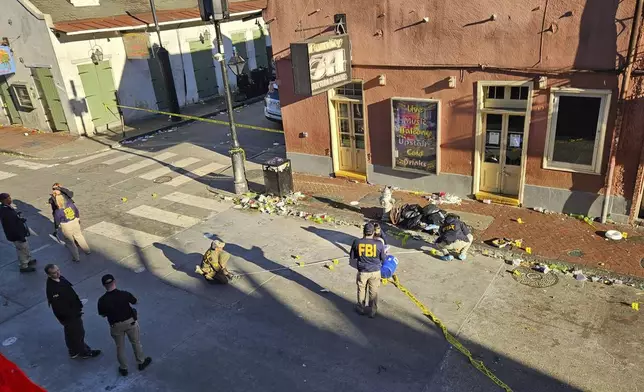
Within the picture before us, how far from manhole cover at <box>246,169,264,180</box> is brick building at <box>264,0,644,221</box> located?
257 centimetres

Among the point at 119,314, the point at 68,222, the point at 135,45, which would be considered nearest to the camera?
the point at 119,314

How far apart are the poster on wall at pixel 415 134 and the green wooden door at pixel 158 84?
1401 cm

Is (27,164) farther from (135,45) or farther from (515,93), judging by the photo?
(515,93)

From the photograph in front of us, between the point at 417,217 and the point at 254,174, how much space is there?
6.36m

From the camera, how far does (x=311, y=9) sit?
12.8 meters

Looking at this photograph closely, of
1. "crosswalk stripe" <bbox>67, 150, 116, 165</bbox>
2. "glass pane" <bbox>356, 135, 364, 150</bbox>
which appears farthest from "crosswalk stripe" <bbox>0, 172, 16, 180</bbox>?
"glass pane" <bbox>356, 135, 364, 150</bbox>

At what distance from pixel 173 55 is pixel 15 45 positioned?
260 inches

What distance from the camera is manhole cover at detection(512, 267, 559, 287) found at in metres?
8.91

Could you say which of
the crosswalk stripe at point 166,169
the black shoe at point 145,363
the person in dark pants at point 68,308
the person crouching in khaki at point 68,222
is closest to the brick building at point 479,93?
the crosswalk stripe at point 166,169

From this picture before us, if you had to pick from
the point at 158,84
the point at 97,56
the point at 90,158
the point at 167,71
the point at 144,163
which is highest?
the point at 97,56

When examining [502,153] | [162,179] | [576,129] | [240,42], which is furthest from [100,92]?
[576,129]

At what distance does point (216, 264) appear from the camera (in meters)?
9.38

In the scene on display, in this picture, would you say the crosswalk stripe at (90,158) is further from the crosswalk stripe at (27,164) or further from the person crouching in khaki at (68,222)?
the person crouching in khaki at (68,222)

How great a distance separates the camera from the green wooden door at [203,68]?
25258mm
